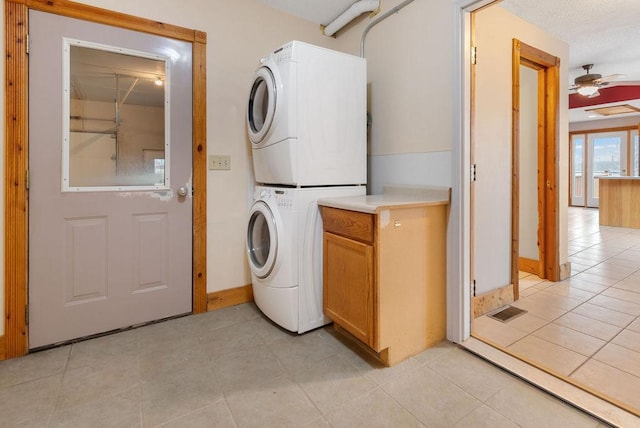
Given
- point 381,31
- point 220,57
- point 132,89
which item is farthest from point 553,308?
point 132,89

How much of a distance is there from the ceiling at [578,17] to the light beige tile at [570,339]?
2258 mm

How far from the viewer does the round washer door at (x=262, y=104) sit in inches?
77.3

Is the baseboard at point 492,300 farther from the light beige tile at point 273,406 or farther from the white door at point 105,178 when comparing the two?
the white door at point 105,178

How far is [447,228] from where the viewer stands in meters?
1.91

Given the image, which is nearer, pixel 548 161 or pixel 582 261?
pixel 548 161

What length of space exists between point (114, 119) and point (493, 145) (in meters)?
2.51

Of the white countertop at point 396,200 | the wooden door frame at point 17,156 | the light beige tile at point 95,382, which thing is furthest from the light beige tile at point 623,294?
the wooden door frame at point 17,156

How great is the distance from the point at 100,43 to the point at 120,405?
6.35ft

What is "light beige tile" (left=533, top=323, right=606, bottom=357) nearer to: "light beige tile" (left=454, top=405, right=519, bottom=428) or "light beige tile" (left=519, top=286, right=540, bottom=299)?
"light beige tile" (left=519, top=286, right=540, bottom=299)

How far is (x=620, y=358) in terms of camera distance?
1716mm

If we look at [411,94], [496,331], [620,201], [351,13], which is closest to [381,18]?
[351,13]

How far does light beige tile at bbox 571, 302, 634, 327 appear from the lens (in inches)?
84.7

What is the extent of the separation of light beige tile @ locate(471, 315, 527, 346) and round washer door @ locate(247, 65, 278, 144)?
1746 mm

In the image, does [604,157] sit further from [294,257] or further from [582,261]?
[294,257]
